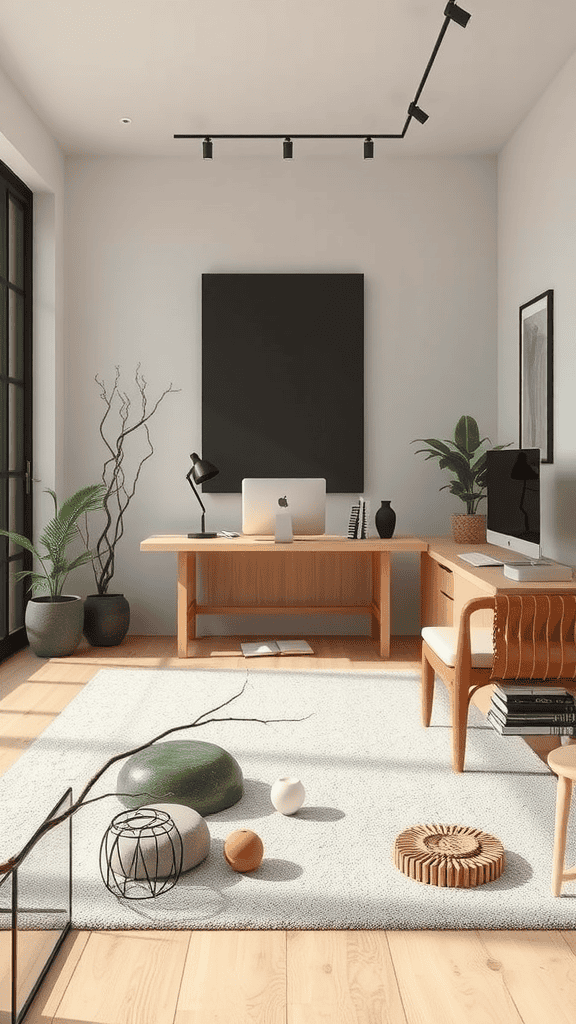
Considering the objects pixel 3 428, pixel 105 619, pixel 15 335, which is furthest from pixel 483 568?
pixel 15 335

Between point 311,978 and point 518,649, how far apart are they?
136 centimetres

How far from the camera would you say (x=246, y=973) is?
1904mm

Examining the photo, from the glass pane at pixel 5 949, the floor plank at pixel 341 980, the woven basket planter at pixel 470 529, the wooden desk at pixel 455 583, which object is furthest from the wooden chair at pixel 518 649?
the woven basket planter at pixel 470 529

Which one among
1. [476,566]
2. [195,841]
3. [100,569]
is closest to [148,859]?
[195,841]

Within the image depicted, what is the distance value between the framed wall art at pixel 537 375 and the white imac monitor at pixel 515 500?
417mm

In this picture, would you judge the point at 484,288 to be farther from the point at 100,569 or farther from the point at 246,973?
the point at 246,973

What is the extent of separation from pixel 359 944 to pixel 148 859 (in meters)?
0.58

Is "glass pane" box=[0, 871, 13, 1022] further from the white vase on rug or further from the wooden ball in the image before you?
the white vase on rug

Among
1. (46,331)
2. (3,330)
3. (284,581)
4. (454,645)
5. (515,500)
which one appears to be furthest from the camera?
(284,581)

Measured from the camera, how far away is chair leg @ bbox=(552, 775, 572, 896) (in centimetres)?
218

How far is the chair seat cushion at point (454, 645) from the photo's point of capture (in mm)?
3103

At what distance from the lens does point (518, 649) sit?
2.91 metres

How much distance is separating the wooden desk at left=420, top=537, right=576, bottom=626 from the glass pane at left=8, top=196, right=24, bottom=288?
286 centimetres

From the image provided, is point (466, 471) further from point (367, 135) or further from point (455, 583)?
point (367, 135)
